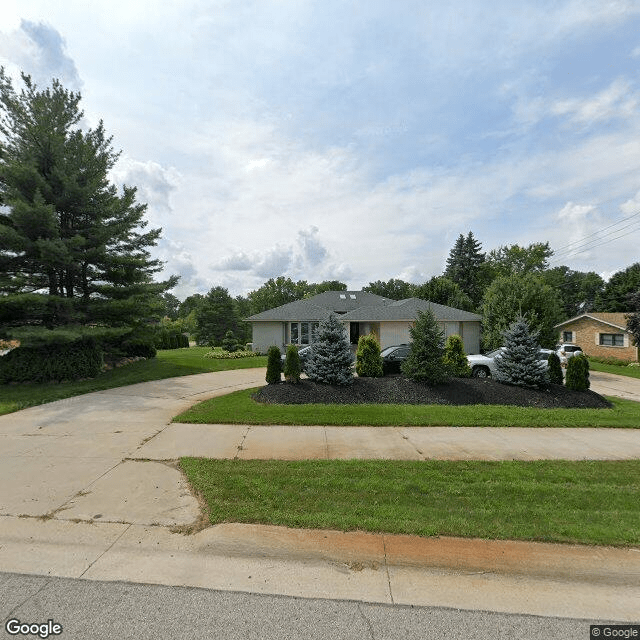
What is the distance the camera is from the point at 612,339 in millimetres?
26422

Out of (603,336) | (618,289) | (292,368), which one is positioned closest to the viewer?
(292,368)

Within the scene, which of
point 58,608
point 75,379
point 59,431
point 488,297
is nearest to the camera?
point 58,608

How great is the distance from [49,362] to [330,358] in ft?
35.1

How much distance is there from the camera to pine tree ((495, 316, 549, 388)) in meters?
10.7

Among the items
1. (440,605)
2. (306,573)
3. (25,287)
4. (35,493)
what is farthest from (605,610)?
(25,287)

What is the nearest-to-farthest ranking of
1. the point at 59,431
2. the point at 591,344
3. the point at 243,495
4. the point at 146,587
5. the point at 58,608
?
the point at 58,608
the point at 146,587
the point at 243,495
the point at 59,431
the point at 591,344

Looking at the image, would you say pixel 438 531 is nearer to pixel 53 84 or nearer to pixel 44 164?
pixel 44 164

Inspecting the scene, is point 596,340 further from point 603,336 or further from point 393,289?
point 393,289

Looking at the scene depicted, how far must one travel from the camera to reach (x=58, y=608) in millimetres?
2658

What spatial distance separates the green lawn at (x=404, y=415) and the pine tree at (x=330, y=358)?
1.45m

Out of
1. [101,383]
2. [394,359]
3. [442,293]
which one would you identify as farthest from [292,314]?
[442,293]

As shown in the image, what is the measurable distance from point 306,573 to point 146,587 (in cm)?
135

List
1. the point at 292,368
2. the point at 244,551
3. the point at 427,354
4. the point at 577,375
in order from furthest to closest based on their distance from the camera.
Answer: the point at 427,354, the point at 577,375, the point at 292,368, the point at 244,551

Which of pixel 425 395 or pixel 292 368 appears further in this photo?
pixel 292 368
